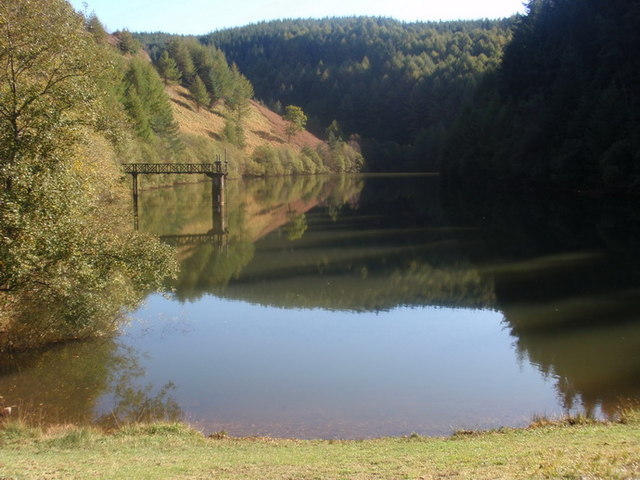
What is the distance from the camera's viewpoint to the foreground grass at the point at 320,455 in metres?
7.62

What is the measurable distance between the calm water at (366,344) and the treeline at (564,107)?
22611mm

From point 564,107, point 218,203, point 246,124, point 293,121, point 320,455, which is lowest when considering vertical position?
point 320,455

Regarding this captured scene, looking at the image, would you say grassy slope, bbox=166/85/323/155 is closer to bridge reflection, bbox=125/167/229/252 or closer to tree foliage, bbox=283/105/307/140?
tree foliage, bbox=283/105/307/140

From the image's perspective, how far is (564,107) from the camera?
6638cm

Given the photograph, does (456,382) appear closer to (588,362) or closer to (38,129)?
(588,362)

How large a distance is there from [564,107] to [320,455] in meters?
64.3

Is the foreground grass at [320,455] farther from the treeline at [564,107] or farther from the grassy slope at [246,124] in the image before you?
the grassy slope at [246,124]

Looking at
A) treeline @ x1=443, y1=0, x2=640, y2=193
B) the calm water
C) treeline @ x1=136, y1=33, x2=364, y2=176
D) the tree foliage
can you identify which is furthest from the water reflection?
the tree foliage

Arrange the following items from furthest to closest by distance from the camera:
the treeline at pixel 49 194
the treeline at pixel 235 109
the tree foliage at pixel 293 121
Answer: the tree foliage at pixel 293 121 → the treeline at pixel 235 109 → the treeline at pixel 49 194

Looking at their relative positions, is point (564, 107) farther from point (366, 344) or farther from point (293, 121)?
point (293, 121)

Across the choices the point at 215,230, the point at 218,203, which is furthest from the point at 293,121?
the point at 215,230

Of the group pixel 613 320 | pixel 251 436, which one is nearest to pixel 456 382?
pixel 251 436

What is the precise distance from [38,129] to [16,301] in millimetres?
5163

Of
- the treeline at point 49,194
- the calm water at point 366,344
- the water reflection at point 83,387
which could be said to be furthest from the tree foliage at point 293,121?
the water reflection at point 83,387
